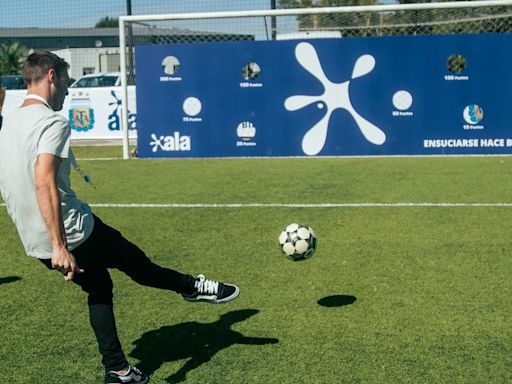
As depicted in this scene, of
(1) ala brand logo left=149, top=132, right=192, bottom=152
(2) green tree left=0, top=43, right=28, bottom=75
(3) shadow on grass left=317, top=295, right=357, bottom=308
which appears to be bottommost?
(3) shadow on grass left=317, top=295, right=357, bottom=308

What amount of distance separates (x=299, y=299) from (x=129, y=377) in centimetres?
206

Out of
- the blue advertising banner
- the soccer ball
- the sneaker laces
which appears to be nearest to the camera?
the sneaker laces

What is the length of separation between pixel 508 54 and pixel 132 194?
8.27 m

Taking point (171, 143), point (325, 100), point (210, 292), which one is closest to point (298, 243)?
point (210, 292)

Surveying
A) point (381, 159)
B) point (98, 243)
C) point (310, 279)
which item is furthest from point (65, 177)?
point (381, 159)

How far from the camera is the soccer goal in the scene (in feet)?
50.4

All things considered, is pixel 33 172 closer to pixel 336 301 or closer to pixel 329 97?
pixel 336 301

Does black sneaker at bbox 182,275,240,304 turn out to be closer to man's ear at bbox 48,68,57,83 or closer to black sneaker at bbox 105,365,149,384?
black sneaker at bbox 105,365,149,384

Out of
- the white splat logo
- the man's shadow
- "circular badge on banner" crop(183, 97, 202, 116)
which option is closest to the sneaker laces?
the man's shadow

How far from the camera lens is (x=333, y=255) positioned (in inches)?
288

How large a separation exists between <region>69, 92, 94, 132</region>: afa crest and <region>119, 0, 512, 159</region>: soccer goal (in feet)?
13.4

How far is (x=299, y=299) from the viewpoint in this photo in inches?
232

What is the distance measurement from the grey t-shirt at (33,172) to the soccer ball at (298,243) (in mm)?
2437

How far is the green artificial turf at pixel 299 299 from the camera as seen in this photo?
454cm
